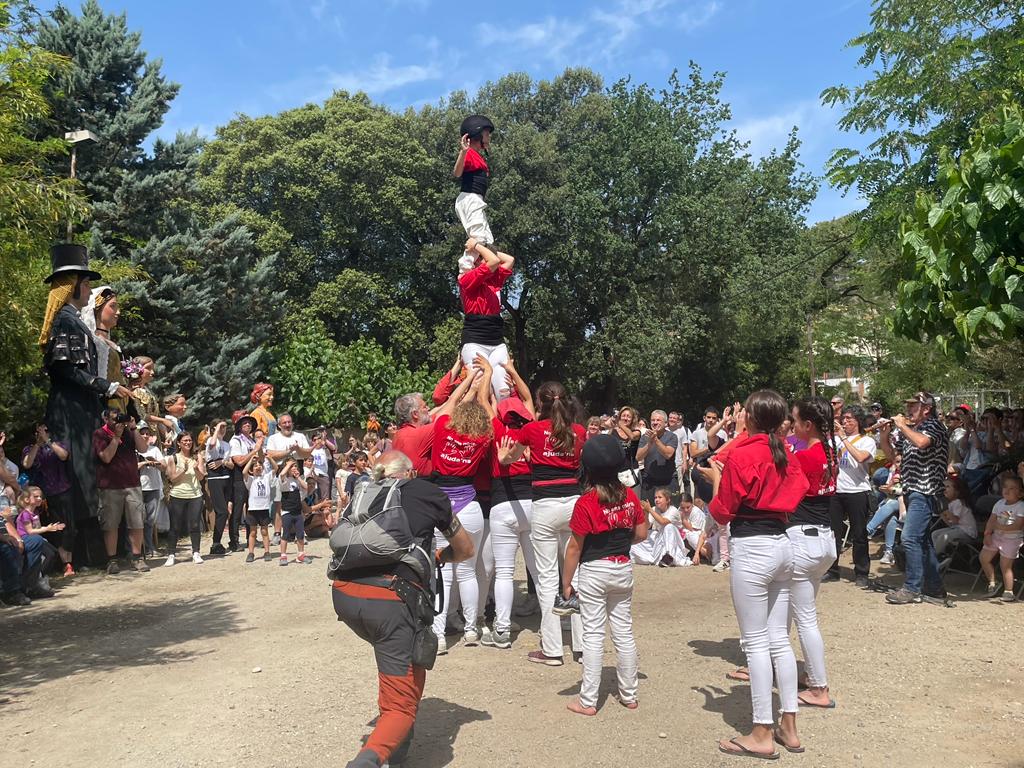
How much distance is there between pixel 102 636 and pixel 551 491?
183 inches

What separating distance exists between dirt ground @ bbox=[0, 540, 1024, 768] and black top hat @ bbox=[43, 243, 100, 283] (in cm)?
302

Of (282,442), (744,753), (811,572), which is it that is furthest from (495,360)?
(282,442)

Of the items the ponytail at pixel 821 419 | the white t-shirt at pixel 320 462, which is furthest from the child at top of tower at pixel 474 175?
the white t-shirt at pixel 320 462

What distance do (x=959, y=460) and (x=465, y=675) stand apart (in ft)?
31.6

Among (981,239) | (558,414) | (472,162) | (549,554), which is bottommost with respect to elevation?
(549,554)

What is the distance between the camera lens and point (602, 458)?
5.60 m

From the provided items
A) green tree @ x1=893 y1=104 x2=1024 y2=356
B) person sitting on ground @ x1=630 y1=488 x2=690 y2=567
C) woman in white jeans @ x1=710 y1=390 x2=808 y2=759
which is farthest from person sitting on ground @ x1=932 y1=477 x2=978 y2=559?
woman in white jeans @ x1=710 y1=390 x2=808 y2=759

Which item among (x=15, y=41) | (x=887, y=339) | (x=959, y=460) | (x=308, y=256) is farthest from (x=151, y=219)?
(x=887, y=339)

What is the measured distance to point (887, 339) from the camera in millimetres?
33125

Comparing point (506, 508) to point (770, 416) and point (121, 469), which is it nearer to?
point (770, 416)

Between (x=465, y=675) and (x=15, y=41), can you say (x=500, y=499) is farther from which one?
(x=15, y=41)

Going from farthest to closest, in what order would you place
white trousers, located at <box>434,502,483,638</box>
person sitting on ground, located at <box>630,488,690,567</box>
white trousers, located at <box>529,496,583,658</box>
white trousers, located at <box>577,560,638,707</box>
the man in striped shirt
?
person sitting on ground, located at <box>630,488,690,567</box> < the man in striped shirt < white trousers, located at <box>434,502,483,638</box> < white trousers, located at <box>529,496,583,658</box> < white trousers, located at <box>577,560,638,707</box>

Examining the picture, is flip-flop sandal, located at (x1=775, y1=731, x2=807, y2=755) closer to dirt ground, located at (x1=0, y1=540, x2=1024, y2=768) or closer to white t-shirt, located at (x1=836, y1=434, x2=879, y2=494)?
dirt ground, located at (x1=0, y1=540, x2=1024, y2=768)

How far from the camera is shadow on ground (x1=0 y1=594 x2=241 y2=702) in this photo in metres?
7.02
